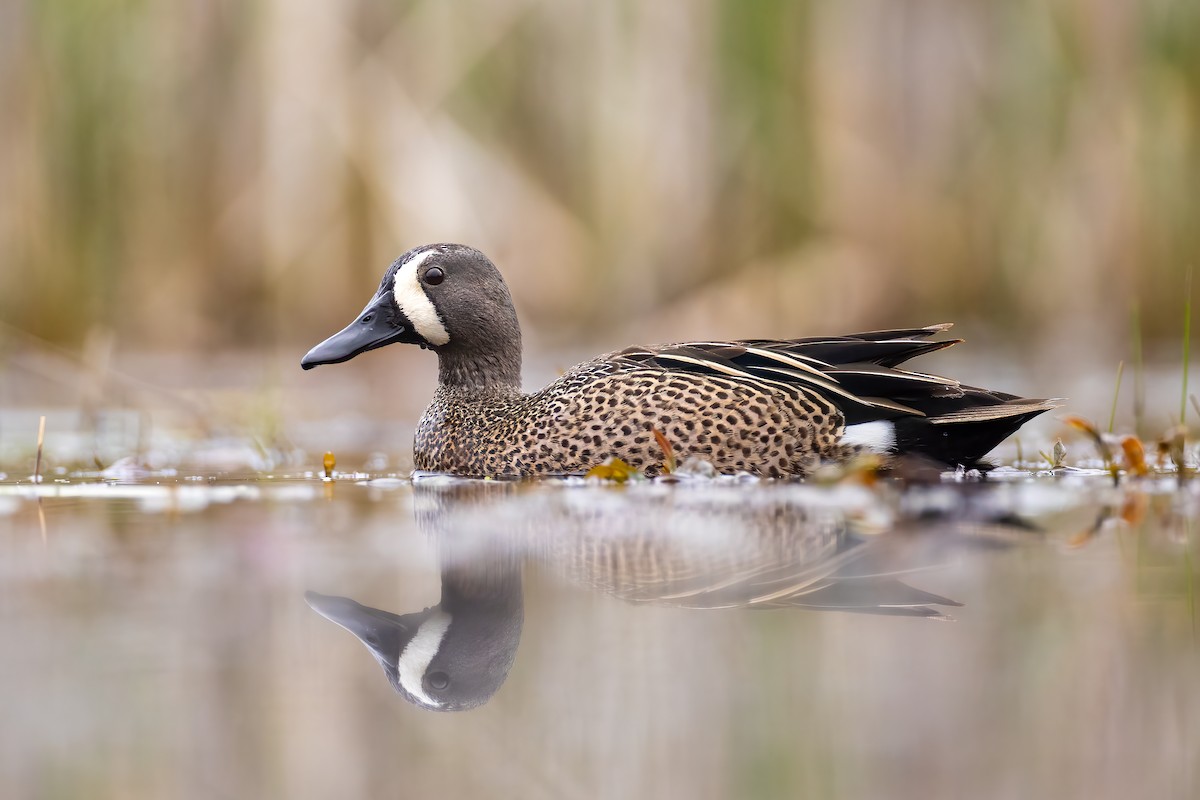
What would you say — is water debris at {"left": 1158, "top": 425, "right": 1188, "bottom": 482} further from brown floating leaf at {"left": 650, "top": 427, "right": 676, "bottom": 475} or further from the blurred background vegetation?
the blurred background vegetation

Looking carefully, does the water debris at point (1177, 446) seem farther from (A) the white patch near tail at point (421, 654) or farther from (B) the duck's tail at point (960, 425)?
(A) the white patch near tail at point (421, 654)

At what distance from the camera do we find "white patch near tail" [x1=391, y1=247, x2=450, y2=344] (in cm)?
506

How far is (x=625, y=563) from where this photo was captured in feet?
8.78

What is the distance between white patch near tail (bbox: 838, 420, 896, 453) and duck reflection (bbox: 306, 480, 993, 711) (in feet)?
1.80

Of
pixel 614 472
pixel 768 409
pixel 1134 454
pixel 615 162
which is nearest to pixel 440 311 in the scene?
pixel 614 472

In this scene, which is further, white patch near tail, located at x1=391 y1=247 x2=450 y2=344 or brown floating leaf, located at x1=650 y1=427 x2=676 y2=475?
white patch near tail, located at x1=391 y1=247 x2=450 y2=344

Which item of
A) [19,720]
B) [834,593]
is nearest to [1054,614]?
[834,593]

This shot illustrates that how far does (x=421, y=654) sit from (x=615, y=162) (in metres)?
6.29

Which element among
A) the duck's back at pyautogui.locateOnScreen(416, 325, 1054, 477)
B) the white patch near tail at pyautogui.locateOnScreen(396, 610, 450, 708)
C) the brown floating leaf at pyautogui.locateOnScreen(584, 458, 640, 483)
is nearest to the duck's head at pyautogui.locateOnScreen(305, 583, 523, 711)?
the white patch near tail at pyautogui.locateOnScreen(396, 610, 450, 708)

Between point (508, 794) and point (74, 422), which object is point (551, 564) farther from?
point (74, 422)

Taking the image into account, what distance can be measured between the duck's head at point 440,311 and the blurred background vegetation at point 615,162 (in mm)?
2784

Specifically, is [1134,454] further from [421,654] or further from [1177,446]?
[421,654]

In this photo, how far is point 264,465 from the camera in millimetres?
5156

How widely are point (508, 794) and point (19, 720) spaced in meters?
0.65
